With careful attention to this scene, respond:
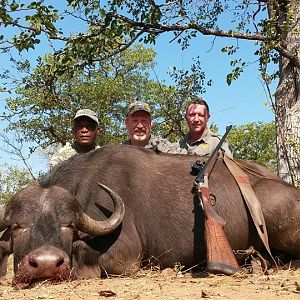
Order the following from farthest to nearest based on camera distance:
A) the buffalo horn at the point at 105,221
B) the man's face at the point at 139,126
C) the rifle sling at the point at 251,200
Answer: the man's face at the point at 139,126 → the rifle sling at the point at 251,200 → the buffalo horn at the point at 105,221

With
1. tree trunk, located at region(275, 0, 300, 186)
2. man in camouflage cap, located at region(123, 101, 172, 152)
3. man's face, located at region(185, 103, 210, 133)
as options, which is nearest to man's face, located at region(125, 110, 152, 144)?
man in camouflage cap, located at region(123, 101, 172, 152)

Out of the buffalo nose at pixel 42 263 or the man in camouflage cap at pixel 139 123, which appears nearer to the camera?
the buffalo nose at pixel 42 263

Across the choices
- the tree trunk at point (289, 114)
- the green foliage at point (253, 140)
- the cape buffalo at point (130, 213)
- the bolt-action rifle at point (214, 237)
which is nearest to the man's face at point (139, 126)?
the cape buffalo at point (130, 213)

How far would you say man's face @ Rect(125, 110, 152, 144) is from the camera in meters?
7.32

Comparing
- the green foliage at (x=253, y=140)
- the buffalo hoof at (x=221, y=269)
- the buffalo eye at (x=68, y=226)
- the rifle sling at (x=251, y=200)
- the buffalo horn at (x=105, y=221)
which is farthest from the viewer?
the green foliage at (x=253, y=140)

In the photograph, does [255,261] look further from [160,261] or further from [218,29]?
[218,29]

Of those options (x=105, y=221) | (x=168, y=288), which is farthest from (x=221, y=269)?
(x=105, y=221)

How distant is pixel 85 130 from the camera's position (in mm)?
7641

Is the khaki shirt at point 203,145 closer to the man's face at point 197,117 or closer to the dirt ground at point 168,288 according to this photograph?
the man's face at point 197,117

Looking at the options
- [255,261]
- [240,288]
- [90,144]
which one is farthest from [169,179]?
[90,144]

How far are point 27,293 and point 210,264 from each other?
142cm

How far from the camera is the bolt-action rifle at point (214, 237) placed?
422cm

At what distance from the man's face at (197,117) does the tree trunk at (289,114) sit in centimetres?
224

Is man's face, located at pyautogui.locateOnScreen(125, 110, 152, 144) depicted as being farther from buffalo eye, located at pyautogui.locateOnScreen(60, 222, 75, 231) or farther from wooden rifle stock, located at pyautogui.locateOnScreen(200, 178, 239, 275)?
buffalo eye, located at pyautogui.locateOnScreen(60, 222, 75, 231)
